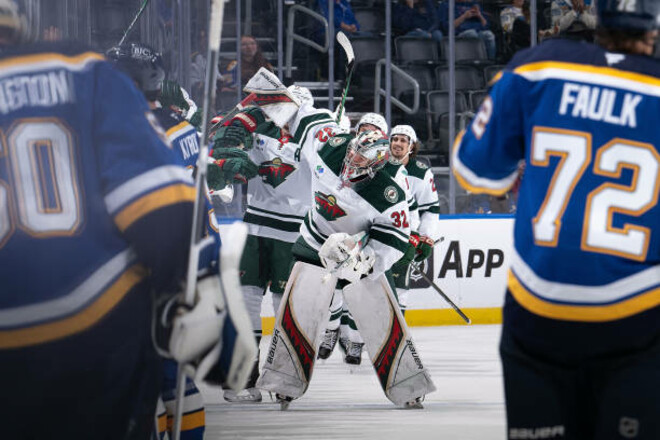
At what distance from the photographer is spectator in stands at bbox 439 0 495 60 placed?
10.7 meters

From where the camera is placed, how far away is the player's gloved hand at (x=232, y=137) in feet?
18.0

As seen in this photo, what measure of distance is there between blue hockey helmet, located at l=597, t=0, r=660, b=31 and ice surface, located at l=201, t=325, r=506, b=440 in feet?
8.78

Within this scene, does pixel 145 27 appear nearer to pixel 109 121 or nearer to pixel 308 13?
pixel 109 121

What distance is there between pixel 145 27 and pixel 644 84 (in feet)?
11.3

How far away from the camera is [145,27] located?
525 cm

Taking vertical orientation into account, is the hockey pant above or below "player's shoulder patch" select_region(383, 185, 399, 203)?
below

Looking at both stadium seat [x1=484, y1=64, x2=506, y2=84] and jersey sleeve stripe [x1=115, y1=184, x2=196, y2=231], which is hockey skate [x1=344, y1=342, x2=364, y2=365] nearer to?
stadium seat [x1=484, y1=64, x2=506, y2=84]

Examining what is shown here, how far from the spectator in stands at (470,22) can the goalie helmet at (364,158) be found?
5.53 m

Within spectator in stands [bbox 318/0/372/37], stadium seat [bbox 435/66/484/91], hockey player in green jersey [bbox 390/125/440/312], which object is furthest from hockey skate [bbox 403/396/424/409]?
stadium seat [bbox 435/66/484/91]

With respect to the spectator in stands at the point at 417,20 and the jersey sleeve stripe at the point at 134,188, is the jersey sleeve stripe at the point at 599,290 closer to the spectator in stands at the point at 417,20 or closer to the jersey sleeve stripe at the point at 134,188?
the jersey sleeve stripe at the point at 134,188

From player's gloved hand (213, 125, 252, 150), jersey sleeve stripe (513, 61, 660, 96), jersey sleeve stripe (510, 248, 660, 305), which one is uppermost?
jersey sleeve stripe (513, 61, 660, 96)

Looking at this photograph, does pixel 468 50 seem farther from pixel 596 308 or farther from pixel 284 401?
pixel 596 308

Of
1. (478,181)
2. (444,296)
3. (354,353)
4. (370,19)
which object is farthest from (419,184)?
(478,181)

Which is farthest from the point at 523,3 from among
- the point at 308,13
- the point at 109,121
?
the point at 109,121
